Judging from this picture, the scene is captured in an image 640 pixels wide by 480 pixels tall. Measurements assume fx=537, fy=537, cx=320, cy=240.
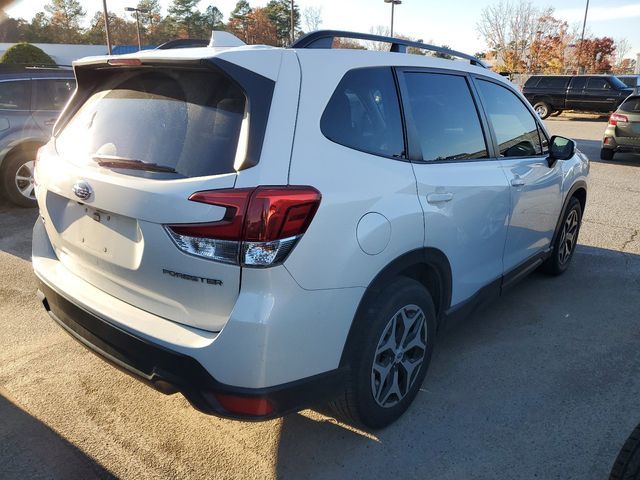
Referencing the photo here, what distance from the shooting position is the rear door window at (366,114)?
7.59 ft

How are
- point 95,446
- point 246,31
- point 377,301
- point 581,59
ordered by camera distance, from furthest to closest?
point 246,31 < point 581,59 < point 95,446 < point 377,301

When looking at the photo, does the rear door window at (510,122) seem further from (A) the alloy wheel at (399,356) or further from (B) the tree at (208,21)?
(B) the tree at (208,21)

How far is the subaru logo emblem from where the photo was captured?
7.67 ft

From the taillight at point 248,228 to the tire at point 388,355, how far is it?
572mm

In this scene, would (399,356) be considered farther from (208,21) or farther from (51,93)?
(208,21)

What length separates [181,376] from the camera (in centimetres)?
210

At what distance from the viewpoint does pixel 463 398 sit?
305cm

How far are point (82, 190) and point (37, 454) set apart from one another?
1299mm

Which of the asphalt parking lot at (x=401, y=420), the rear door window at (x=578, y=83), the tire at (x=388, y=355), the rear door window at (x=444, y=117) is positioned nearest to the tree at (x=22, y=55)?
the rear door window at (x=578, y=83)

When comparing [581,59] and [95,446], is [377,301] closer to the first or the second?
[95,446]

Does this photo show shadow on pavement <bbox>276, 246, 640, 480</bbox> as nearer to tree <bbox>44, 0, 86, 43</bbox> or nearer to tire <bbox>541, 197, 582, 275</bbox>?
tire <bbox>541, 197, 582, 275</bbox>

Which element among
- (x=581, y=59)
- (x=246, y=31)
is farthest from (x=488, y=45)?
(x=246, y=31)

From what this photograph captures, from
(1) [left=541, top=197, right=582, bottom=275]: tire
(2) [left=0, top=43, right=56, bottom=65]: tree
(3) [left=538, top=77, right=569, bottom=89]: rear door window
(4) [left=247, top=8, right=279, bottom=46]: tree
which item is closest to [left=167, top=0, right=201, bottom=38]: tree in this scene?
(4) [left=247, top=8, right=279, bottom=46]: tree

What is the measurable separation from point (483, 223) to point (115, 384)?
7.81 ft
